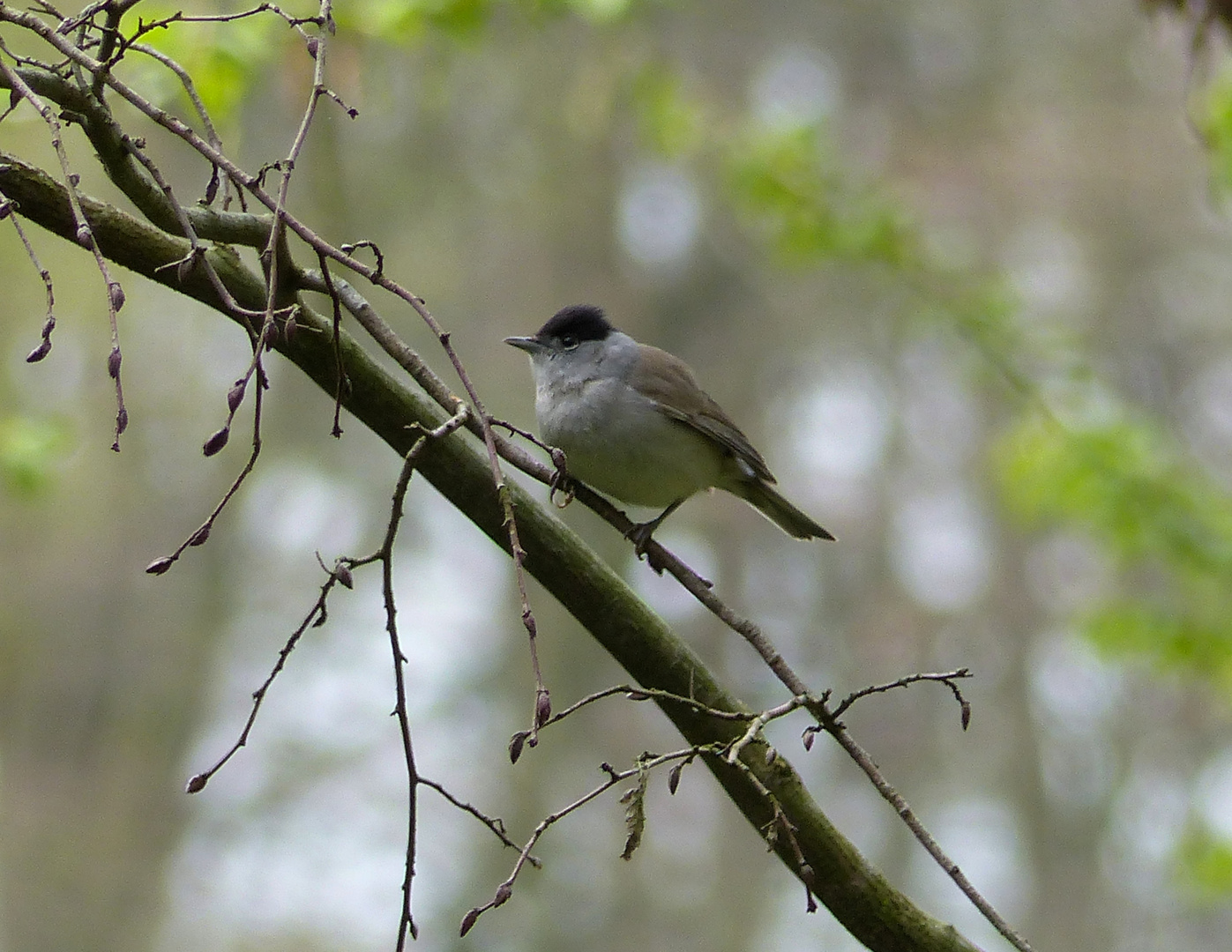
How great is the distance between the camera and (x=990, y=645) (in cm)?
1254

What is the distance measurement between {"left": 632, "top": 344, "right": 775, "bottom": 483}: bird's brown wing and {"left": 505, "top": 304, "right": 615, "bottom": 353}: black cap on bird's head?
233 mm

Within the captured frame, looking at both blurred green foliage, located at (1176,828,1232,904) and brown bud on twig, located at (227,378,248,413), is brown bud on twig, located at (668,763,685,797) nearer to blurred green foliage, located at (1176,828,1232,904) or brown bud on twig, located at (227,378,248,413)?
brown bud on twig, located at (227,378,248,413)

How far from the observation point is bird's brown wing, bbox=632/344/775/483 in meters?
4.64

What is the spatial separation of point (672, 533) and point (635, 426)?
7255 mm

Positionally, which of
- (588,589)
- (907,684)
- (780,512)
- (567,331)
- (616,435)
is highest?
(567,331)

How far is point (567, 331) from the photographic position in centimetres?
479

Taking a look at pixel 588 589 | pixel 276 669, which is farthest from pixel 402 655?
pixel 588 589

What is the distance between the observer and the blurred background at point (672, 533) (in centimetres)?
981

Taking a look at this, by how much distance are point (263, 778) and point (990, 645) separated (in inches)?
265

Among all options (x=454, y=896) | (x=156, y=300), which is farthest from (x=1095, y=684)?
(x=156, y=300)

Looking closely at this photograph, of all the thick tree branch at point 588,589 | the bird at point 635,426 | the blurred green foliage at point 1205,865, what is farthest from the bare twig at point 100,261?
the blurred green foliage at point 1205,865

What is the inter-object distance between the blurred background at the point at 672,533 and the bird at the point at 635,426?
10.4ft

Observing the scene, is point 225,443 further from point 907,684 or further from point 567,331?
point 567,331

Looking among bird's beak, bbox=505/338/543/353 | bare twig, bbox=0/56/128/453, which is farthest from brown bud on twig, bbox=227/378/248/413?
bird's beak, bbox=505/338/543/353
